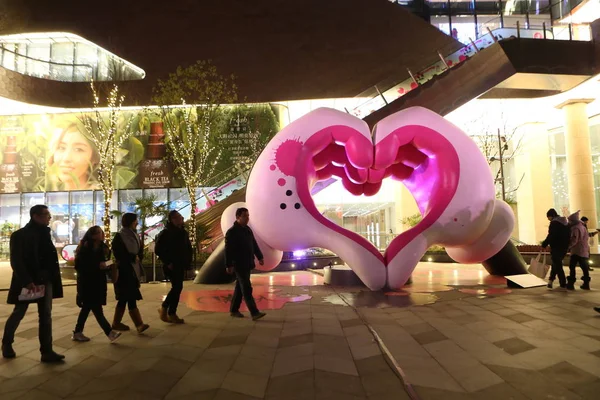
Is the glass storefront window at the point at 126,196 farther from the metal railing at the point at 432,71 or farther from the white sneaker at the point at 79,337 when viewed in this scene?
the white sneaker at the point at 79,337

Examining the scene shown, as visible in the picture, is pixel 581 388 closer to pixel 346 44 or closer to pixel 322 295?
pixel 322 295

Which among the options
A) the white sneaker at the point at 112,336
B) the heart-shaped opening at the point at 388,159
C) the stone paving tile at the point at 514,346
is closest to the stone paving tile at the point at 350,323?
the stone paving tile at the point at 514,346

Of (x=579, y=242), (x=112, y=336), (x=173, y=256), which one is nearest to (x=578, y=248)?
(x=579, y=242)

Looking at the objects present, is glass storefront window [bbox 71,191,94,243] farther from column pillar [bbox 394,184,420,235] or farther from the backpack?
the backpack

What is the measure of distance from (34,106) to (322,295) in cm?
2207

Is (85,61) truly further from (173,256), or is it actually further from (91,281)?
(91,281)

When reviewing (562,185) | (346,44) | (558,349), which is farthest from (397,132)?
(562,185)

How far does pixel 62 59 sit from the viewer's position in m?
23.5

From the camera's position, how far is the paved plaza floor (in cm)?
333

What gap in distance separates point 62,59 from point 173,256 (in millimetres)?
23522

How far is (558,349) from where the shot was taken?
425cm

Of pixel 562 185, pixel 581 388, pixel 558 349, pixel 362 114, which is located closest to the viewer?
pixel 581 388

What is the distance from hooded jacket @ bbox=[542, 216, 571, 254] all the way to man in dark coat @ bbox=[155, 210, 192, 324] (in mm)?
7208

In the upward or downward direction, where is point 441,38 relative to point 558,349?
upward
